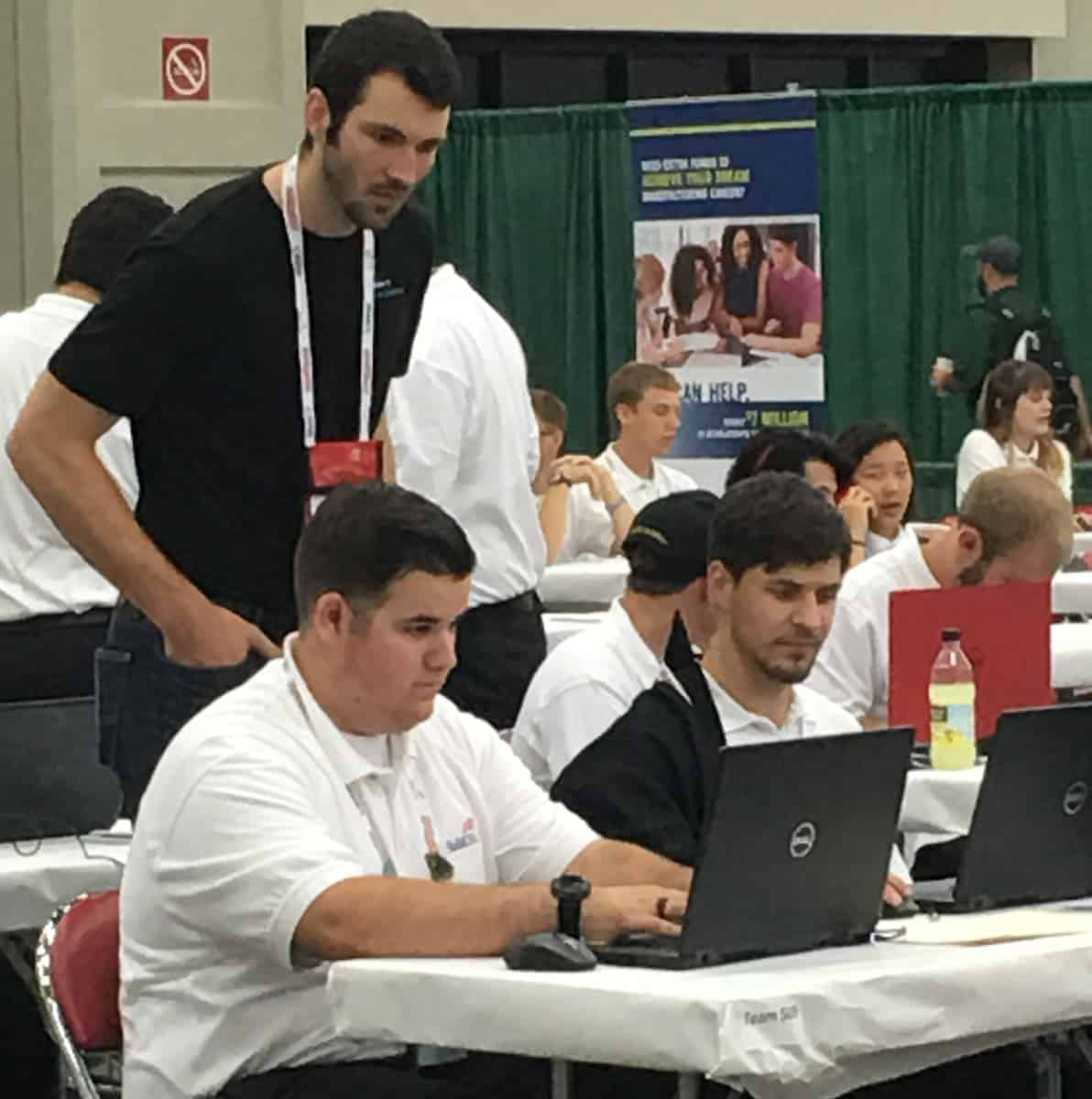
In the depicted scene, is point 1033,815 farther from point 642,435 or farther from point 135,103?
point 135,103

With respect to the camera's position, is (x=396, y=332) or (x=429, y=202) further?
(x=429, y=202)

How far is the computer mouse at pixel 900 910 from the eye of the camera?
12.0 ft

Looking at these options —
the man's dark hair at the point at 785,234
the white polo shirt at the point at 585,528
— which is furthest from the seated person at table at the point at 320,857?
the man's dark hair at the point at 785,234

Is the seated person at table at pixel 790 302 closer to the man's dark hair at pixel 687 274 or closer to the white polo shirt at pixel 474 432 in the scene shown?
the man's dark hair at pixel 687 274

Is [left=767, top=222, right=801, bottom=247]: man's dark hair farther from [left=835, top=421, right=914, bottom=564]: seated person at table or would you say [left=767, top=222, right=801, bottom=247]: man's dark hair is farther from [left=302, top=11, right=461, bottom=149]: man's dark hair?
[left=302, top=11, right=461, bottom=149]: man's dark hair

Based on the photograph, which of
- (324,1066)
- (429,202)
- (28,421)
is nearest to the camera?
(324,1066)

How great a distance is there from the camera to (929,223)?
1330 centimetres

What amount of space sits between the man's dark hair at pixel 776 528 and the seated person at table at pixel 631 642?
1.92ft

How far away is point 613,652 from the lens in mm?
4887

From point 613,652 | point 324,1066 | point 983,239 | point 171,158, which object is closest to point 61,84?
point 171,158

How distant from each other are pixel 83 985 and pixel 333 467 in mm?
750

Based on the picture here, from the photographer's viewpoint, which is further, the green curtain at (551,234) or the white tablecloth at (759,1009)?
the green curtain at (551,234)

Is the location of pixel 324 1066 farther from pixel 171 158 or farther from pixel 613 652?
pixel 171 158

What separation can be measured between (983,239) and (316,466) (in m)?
9.68
